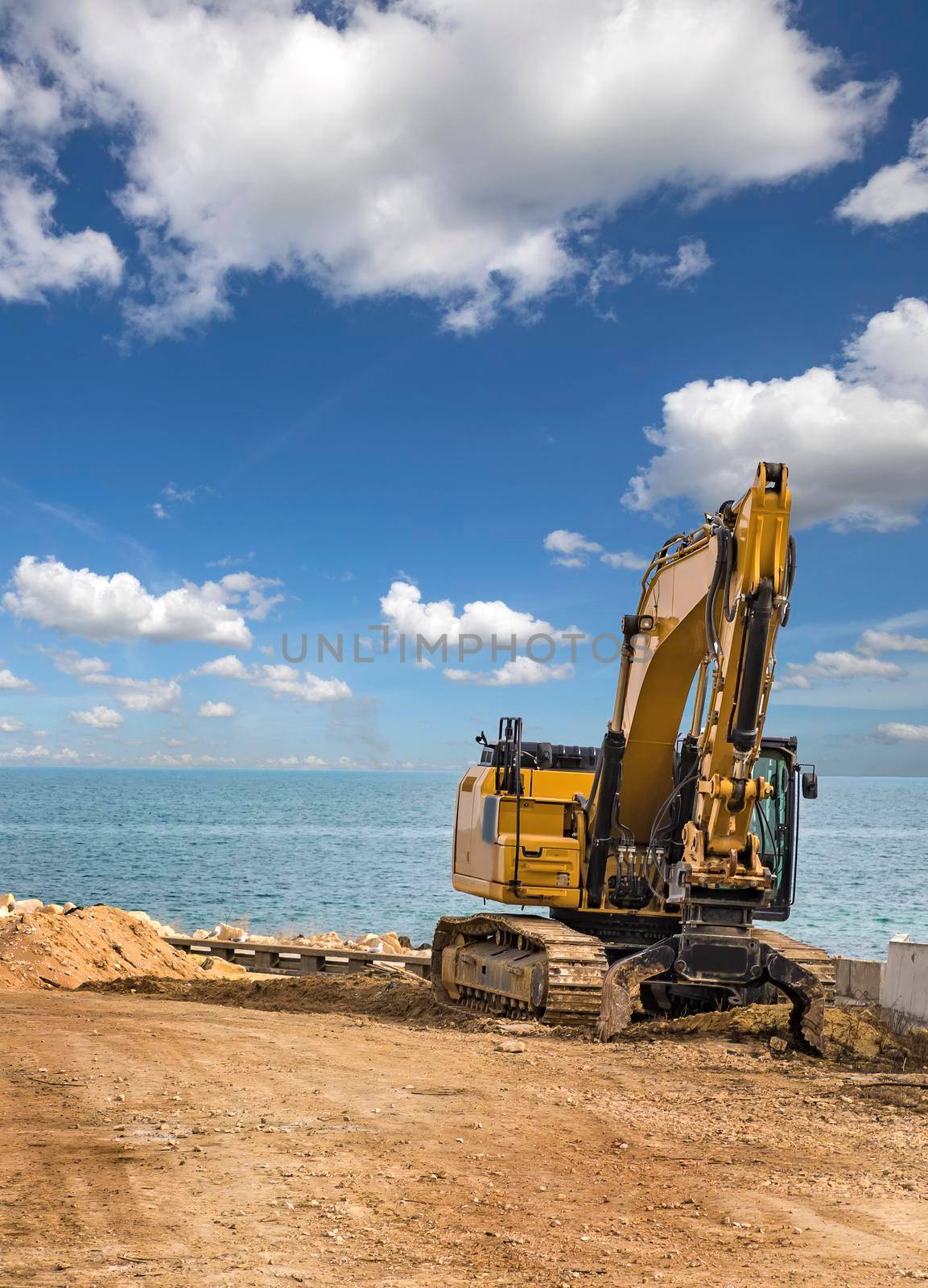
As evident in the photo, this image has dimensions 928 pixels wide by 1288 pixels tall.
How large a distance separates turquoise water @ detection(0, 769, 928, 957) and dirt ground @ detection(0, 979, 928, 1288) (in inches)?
939

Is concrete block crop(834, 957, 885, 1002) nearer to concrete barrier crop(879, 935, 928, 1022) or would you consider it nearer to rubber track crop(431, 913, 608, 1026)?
concrete barrier crop(879, 935, 928, 1022)

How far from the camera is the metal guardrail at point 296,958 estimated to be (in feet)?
62.3

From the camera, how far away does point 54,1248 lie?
4.95m

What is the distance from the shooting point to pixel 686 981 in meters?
10.3

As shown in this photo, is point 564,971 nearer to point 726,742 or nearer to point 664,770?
point 664,770

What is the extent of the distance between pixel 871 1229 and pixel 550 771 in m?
8.19

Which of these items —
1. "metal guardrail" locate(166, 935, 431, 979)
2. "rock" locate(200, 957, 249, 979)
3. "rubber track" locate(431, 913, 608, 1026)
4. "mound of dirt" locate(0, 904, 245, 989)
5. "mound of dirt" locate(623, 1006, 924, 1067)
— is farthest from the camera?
"metal guardrail" locate(166, 935, 431, 979)

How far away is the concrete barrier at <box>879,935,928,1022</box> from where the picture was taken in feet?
40.3

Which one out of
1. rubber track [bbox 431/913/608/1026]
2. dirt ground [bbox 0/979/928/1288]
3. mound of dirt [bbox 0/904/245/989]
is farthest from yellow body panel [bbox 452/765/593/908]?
mound of dirt [bbox 0/904/245/989]

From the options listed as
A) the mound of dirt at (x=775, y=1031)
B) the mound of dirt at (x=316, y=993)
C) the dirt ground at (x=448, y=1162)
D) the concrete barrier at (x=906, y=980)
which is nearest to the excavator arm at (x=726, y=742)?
the mound of dirt at (x=775, y=1031)

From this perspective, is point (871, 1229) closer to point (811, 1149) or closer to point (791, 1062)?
point (811, 1149)

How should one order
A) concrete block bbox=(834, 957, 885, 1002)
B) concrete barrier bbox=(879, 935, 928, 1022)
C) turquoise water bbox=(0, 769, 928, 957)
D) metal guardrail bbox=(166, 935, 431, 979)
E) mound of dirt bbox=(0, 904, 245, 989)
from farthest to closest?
turquoise water bbox=(0, 769, 928, 957) < metal guardrail bbox=(166, 935, 431, 979) < mound of dirt bbox=(0, 904, 245, 989) < concrete block bbox=(834, 957, 885, 1002) < concrete barrier bbox=(879, 935, 928, 1022)

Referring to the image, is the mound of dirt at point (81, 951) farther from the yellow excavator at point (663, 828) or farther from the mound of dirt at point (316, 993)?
the yellow excavator at point (663, 828)

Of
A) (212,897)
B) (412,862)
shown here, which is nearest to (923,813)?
(412,862)
